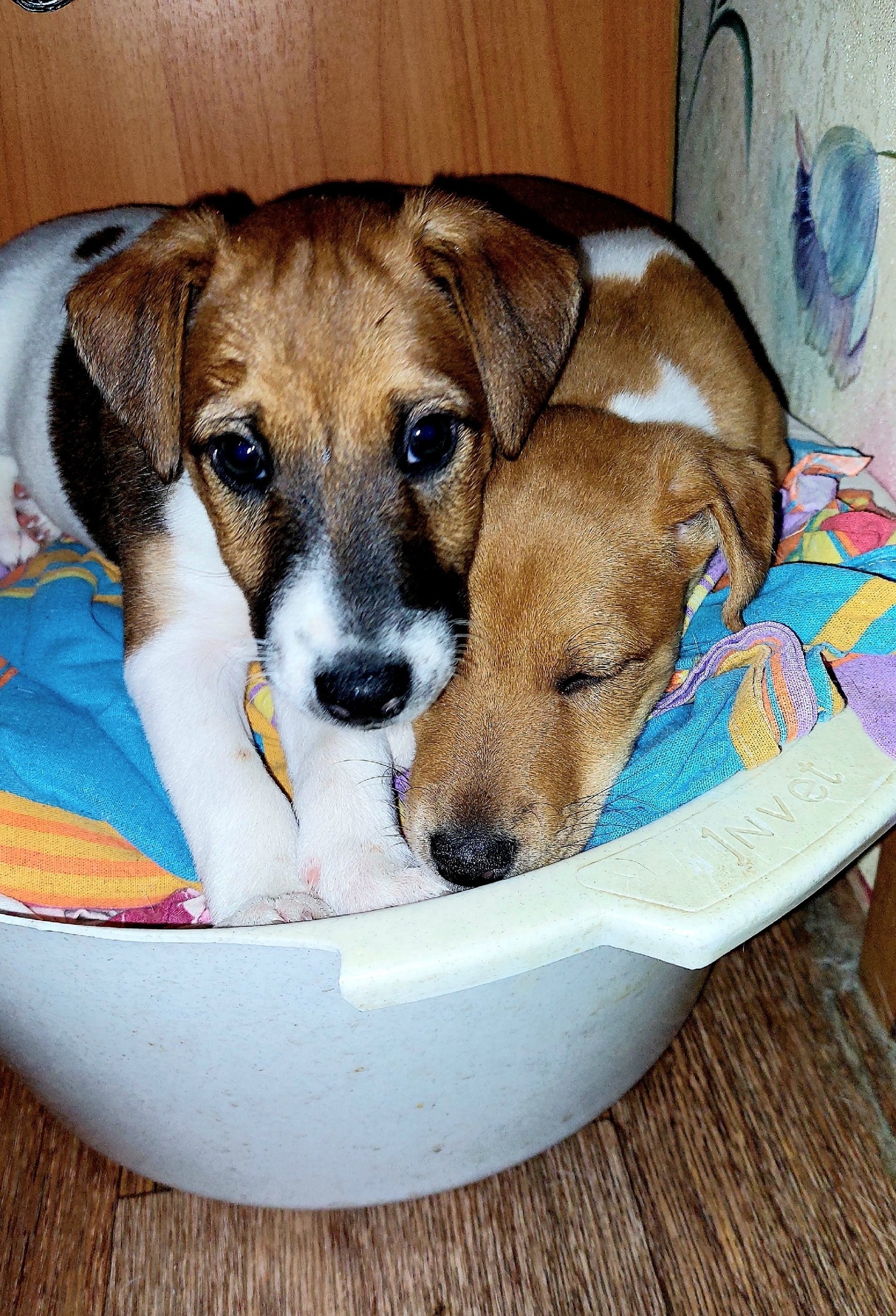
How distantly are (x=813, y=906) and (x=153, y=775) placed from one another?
5.63 ft

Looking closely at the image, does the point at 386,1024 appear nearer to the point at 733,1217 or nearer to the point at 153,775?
the point at 153,775

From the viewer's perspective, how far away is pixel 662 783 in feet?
7.28

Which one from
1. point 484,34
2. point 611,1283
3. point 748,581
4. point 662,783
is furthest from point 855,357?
point 611,1283

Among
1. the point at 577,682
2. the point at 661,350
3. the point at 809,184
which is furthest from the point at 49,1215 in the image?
the point at 809,184

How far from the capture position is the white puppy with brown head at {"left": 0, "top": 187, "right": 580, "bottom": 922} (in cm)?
190

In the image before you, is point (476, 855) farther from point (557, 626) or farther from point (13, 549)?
point (13, 549)

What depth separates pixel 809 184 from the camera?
2.61 m

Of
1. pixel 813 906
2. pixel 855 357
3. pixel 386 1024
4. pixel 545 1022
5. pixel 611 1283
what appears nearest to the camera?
pixel 386 1024

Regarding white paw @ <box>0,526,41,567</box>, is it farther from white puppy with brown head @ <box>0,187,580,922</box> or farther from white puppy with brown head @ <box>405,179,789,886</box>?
white puppy with brown head @ <box>405,179,789,886</box>

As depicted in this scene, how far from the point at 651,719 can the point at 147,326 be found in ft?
4.10

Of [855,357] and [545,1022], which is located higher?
[855,357]

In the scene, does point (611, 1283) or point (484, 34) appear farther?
point (484, 34)

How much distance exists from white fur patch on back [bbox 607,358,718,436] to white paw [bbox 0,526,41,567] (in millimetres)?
1736

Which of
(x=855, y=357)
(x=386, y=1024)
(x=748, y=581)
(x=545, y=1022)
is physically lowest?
(x=545, y=1022)
